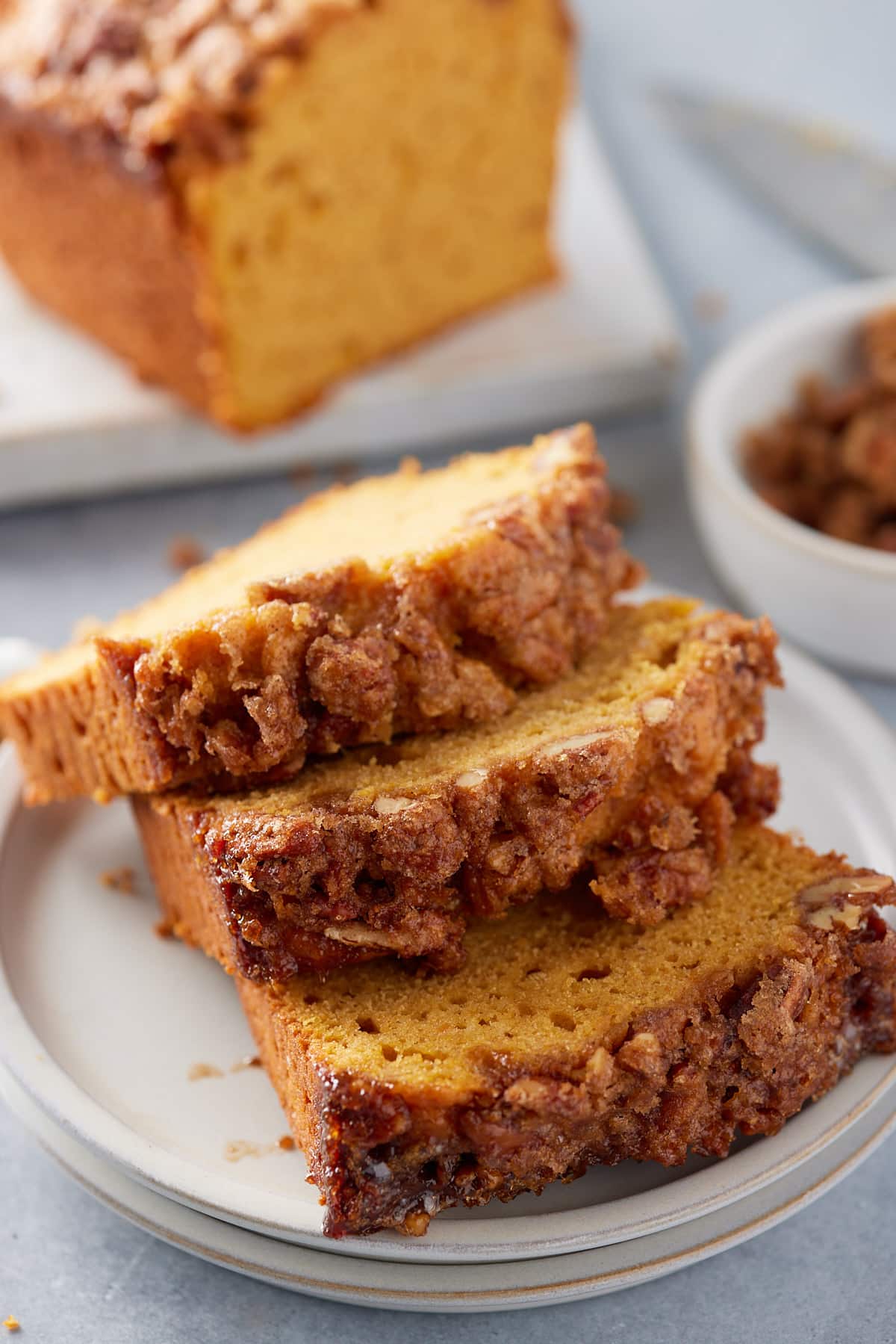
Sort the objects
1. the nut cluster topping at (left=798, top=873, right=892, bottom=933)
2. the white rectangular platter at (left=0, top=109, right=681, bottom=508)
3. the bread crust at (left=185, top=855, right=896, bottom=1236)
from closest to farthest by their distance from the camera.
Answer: the bread crust at (left=185, top=855, right=896, bottom=1236)
the nut cluster topping at (left=798, top=873, right=892, bottom=933)
the white rectangular platter at (left=0, top=109, right=681, bottom=508)

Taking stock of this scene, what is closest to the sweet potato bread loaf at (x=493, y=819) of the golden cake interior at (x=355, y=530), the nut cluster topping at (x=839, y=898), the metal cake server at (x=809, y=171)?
the nut cluster topping at (x=839, y=898)

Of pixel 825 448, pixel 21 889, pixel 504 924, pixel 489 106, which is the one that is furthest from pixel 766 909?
pixel 489 106

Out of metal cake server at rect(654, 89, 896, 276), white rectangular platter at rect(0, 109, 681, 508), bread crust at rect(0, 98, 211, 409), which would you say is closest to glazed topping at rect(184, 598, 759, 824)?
white rectangular platter at rect(0, 109, 681, 508)

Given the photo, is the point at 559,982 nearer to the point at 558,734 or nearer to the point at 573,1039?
the point at 573,1039

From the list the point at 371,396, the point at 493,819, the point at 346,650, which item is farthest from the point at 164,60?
the point at 493,819

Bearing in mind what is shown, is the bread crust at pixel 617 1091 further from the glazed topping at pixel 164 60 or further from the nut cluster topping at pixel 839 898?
the glazed topping at pixel 164 60

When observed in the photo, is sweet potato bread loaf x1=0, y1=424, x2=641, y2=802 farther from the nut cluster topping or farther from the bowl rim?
the bowl rim

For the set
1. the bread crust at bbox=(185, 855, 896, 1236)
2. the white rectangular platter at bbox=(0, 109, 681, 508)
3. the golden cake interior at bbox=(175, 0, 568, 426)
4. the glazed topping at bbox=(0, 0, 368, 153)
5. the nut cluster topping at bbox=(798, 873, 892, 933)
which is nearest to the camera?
the bread crust at bbox=(185, 855, 896, 1236)

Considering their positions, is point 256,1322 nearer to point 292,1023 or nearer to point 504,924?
point 292,1023
